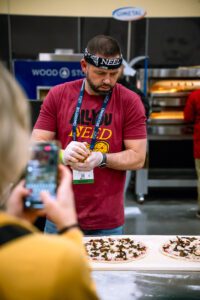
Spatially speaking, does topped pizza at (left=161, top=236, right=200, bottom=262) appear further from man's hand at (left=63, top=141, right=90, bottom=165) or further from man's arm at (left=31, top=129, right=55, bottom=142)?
man's arm at (left=31, top=129, right=55, bottom=142)

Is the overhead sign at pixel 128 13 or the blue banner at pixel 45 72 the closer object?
the blue banner at pixel 45 72

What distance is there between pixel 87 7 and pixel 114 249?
5.42 metres

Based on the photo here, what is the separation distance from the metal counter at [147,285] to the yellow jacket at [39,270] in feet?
2.59

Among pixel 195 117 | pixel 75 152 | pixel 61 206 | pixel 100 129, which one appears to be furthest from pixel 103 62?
pixel 195 117

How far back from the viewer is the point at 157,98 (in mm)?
5047

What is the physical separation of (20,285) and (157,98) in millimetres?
4694

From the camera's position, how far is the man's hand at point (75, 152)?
1.64 metres

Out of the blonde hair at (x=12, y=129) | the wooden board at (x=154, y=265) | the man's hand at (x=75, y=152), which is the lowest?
the wooden board at (x=154, y=265)

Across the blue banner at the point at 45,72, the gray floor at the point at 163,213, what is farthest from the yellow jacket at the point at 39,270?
the blue banner at the point at 45,72

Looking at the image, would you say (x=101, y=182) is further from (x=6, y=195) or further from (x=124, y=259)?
(x=6, y=195)

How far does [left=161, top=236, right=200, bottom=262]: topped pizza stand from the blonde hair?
1.14 meters

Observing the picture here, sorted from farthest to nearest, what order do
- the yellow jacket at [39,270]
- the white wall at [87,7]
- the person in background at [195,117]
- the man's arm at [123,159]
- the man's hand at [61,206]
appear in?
1. the white wall at [87,7]
2. the person in background at [195,117]
3. the man's arm at [123,159]
4. the man's hand at [61,206]
5. the yellow jacket at [39,270]

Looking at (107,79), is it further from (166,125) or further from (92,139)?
(166,125)

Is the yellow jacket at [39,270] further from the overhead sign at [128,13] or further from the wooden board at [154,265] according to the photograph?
the overhead sign at [128,13]
